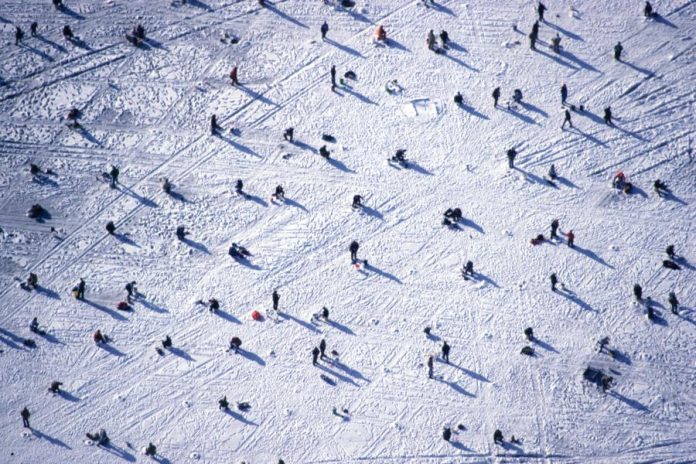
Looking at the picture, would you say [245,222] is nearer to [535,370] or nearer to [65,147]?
[65,147]

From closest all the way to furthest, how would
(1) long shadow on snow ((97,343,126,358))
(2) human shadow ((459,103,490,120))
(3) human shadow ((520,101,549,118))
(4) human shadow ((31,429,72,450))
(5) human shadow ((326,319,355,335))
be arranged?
1. (4) human shadow ((31,429,72,450))
2. (1) long shadow on snow ((97,343,126,358))
3. (5) human shadow ((326,319,355,335))
4. (3) human shadow ((520,101,549,118))
5. (2) human shadow ((459,103,490,120))

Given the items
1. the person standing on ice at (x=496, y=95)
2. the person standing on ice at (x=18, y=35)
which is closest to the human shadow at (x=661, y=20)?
→ the person standing on ice at (x=496, y=95)

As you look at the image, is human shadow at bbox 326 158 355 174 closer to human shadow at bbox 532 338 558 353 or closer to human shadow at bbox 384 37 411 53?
human shadow at bbox 384 37 411 53

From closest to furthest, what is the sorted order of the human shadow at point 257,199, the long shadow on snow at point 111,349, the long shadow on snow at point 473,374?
the long shadow on snow at point 473,374, the long shadow on snow at point 111,349, the human shadow at point 257,199

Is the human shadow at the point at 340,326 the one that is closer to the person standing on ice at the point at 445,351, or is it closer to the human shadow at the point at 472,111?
the person standing on ice at the point at 445,351

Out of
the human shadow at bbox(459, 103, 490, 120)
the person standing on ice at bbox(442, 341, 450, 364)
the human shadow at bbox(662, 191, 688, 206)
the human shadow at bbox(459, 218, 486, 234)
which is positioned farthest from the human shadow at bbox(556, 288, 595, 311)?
the human shadow at bbox(459, 103, 490, 120)

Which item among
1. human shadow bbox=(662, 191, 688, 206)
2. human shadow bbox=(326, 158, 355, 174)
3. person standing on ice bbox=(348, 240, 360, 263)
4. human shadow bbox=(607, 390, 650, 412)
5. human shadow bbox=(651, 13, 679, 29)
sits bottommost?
human shadow bbox=(607, 390, 650, 412)
